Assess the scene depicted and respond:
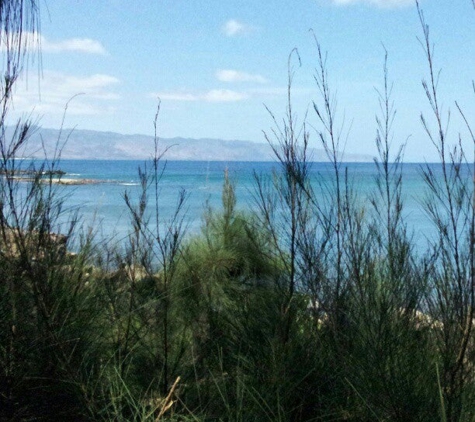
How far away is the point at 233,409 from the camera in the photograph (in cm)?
242

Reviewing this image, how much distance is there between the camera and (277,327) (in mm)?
2668

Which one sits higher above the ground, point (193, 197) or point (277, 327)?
point (277, 327)

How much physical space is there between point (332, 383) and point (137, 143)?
383 ft

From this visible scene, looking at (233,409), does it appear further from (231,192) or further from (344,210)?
(231,192)

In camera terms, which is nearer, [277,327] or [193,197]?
[277,327]

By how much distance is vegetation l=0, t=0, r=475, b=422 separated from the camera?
2.22 m

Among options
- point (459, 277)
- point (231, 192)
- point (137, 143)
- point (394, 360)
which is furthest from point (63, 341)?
point (137, 143)

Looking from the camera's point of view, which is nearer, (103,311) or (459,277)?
(459,277)

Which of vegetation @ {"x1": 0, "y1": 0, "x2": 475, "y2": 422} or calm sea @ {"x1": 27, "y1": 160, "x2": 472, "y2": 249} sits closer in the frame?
vegetation @ {"x1": 0, "y1": 0, "x2": 475, "y2": 422}

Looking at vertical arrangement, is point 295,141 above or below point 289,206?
above

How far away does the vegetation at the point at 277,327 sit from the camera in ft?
7.30

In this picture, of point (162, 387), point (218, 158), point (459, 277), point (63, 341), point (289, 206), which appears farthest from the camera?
point (218, 158)

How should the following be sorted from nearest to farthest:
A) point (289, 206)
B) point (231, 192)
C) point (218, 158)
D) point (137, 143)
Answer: point (289, 206)
point (231, 192)
point (218, 158)
point (137, 143)

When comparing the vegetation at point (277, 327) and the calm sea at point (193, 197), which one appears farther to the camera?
the calm sea at point (193, 197)
